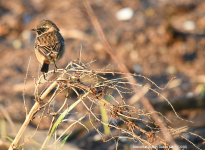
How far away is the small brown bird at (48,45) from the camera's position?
414 centimetres

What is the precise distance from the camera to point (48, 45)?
434 cm

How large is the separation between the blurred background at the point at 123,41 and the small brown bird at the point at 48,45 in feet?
6.96

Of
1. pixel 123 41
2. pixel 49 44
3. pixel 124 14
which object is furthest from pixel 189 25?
pixel 49 44

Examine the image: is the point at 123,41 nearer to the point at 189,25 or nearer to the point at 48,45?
the point at 189,25

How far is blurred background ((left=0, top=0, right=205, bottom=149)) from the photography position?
24.2ft

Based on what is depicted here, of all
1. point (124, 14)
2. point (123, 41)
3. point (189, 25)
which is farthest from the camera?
point (124, 14)

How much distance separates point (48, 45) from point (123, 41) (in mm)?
4456

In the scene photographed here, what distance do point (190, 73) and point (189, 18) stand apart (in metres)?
2.62

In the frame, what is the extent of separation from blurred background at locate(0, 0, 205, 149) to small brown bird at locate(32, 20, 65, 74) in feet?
6.96

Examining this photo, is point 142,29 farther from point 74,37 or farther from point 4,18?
point 4,18

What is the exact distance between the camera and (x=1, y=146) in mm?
4004

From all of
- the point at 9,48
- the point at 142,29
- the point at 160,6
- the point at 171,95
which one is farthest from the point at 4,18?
the point at 171,95

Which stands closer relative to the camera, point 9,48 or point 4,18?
point 9,48

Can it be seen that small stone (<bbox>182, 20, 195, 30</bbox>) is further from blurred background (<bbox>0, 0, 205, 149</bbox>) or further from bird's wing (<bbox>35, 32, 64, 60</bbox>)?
bird's wing (<bbox>35, 32, 64, 60</bbox>)
